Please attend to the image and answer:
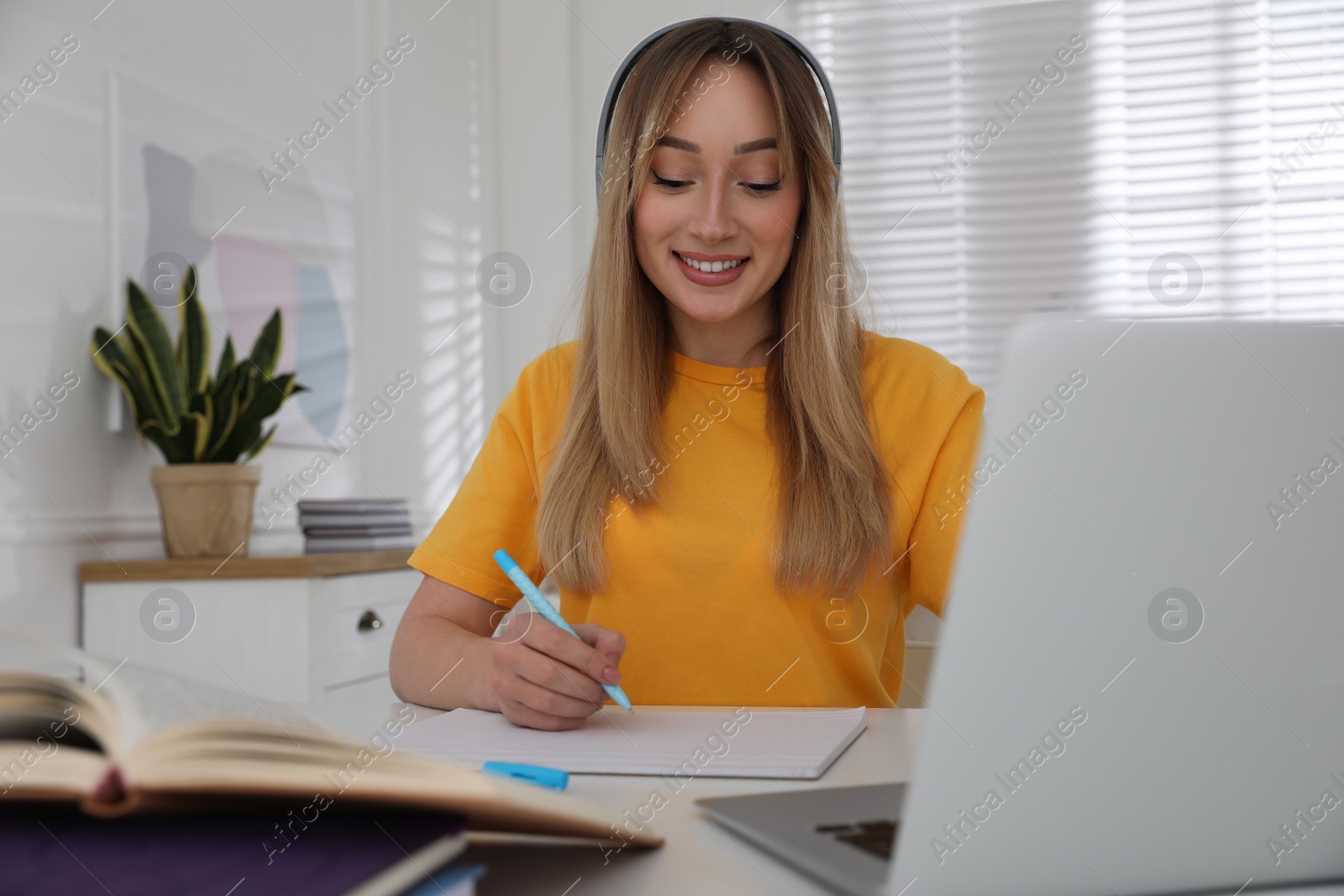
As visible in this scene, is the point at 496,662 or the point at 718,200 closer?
the point at 496,662

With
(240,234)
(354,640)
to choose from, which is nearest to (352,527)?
(354,640)

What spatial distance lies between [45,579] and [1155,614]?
209cm

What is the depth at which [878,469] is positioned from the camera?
4.04 feet

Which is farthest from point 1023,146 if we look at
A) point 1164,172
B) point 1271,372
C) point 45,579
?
point 1271,372

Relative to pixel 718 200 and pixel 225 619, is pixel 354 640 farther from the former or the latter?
pixel 718 200

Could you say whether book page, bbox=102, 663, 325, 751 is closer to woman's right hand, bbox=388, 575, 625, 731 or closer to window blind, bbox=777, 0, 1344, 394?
woman's right hand, bbox=388, 575, 625, 731

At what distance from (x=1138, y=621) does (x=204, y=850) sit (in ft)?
1.24

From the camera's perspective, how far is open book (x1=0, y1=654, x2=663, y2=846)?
0.41 metres

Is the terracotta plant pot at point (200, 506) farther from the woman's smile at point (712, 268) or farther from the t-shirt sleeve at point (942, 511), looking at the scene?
the t-shirt sleeve at point (942, 511)

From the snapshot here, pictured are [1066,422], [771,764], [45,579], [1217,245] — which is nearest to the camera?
[1066,422]

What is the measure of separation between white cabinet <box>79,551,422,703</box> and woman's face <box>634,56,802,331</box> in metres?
1.08

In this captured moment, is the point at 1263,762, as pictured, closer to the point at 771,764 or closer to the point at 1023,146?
the point at 771,764

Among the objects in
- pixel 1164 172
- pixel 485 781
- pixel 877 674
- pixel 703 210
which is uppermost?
pixel 1164 172

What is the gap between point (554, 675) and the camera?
0.86m
